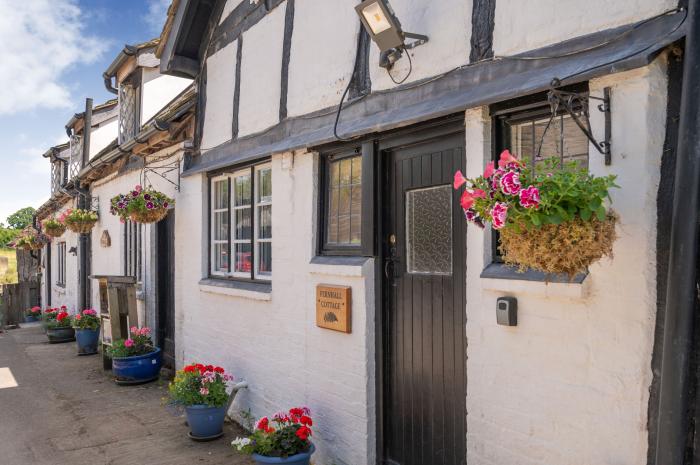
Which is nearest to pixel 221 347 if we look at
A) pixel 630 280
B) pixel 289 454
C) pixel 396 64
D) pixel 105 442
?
pixel 105 442

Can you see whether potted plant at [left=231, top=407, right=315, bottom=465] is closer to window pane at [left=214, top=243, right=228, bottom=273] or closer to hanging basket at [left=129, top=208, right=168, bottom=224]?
window pane at [left=214, top=243, right=228, bottom=273]

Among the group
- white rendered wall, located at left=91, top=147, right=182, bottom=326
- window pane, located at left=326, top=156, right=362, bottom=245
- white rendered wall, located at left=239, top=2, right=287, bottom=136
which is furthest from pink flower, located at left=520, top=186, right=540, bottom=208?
white rendered wall, located at left=91, top=147, right=182, bottom=326

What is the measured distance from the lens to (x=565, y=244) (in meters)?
2.47

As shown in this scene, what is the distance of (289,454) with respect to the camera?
435 cm

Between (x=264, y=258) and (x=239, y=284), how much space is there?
17.0 inches

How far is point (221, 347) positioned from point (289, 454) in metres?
2.57

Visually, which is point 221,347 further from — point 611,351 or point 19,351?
point 19,351

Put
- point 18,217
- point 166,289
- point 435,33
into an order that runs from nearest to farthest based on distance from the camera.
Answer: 1. point 435,33
2. point 166,289
3. point 18,217

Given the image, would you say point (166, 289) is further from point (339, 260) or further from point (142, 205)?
point (339, 260)

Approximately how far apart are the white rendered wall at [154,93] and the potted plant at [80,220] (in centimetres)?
248

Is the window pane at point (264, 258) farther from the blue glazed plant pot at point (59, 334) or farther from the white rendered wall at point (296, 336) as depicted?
the blue glazed plant pot at point (59, 334)

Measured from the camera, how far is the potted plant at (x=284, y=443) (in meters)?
4.32

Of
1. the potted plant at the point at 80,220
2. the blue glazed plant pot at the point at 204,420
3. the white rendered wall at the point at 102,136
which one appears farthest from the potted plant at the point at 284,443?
the white rendered wall at the point at 102,136

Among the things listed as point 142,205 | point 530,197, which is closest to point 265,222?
point 142,205
